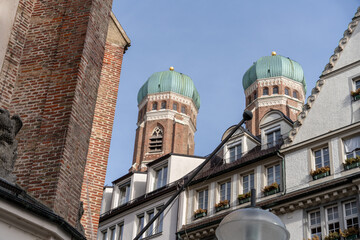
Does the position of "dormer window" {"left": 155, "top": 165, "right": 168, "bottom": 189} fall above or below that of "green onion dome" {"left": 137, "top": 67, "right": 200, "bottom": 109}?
below

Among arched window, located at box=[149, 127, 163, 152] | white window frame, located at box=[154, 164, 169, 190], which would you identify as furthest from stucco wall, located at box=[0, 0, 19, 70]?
arched window, located at box=[149, 127, 163, 152]

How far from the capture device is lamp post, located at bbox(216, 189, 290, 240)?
8.47m

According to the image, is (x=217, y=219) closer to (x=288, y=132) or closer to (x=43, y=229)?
(x=288, y=132)

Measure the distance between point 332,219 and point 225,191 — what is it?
682 cm

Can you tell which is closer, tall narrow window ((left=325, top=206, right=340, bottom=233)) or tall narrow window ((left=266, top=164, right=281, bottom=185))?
tall narrow window ((left=325, top=206, right=340, bottom=233))

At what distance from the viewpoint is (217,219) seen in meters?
30.3

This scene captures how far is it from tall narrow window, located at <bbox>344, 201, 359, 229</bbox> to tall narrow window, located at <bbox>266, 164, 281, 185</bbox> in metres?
4.40

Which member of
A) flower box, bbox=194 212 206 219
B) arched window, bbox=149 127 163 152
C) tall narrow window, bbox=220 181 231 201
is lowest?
flower box, bbox=194 212 206 219

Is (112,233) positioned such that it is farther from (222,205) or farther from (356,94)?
(356,94)

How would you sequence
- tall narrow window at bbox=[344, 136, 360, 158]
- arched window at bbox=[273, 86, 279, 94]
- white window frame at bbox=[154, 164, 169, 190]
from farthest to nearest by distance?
arched window at bbox=[273, 86, 279, 94] → white window frame at bbox=[154, 164, 169, 190] → tall narrow window at bbox=[344, 136, 360, 158]

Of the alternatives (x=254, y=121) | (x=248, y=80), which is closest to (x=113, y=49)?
(x=254, y=121)

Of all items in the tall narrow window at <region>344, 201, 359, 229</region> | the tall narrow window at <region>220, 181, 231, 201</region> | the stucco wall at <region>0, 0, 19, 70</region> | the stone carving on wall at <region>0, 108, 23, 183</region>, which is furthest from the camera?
the tall narrow window at <region>220, 181, 231, 201</region>

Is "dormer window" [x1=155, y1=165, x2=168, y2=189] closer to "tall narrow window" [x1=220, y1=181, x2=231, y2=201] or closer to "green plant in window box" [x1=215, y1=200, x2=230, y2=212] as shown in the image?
"tall narrow window" [x1=220, y1=181, x2=231, y2=201]

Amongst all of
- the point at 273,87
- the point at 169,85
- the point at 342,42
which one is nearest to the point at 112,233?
the point at 342,42
